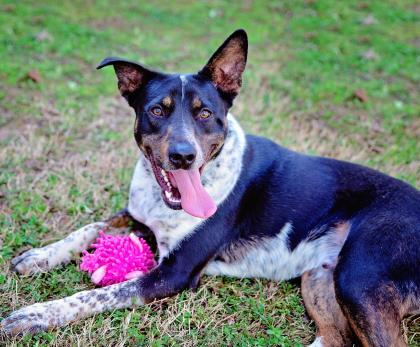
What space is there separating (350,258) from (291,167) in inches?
37.4

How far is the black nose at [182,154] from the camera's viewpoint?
10.2 ft

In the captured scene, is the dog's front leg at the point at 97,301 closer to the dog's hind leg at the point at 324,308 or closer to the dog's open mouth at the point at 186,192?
the dog's open mouth at the point at 186,192

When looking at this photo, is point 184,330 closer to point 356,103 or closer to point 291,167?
point 291,167

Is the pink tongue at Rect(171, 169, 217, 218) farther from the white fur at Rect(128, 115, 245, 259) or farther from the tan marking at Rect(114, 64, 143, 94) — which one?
the tan marking at Rect(114, 64, 143, 94)

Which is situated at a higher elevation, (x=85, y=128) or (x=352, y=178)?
(x=352, y=178)

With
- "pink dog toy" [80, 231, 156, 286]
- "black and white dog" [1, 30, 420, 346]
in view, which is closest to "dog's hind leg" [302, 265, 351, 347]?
"black and white dog" [1, 30, 420, 346]

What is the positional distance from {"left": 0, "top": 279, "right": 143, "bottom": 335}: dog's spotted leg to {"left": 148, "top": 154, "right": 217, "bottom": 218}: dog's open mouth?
622 millimetres

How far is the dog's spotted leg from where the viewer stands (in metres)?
2.98

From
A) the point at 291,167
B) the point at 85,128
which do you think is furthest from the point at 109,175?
the point at 291,167

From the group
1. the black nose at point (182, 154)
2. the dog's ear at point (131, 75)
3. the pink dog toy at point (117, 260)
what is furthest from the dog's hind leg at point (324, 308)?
the dog's ear at point (131, 75)

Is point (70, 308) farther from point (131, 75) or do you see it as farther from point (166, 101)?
point (131, 75)

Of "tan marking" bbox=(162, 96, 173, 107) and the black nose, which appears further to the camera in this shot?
"tan marking" bbox=(162, 96, 173, 107)

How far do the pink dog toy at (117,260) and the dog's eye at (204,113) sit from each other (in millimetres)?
1052

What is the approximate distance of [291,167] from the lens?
3.93 m
